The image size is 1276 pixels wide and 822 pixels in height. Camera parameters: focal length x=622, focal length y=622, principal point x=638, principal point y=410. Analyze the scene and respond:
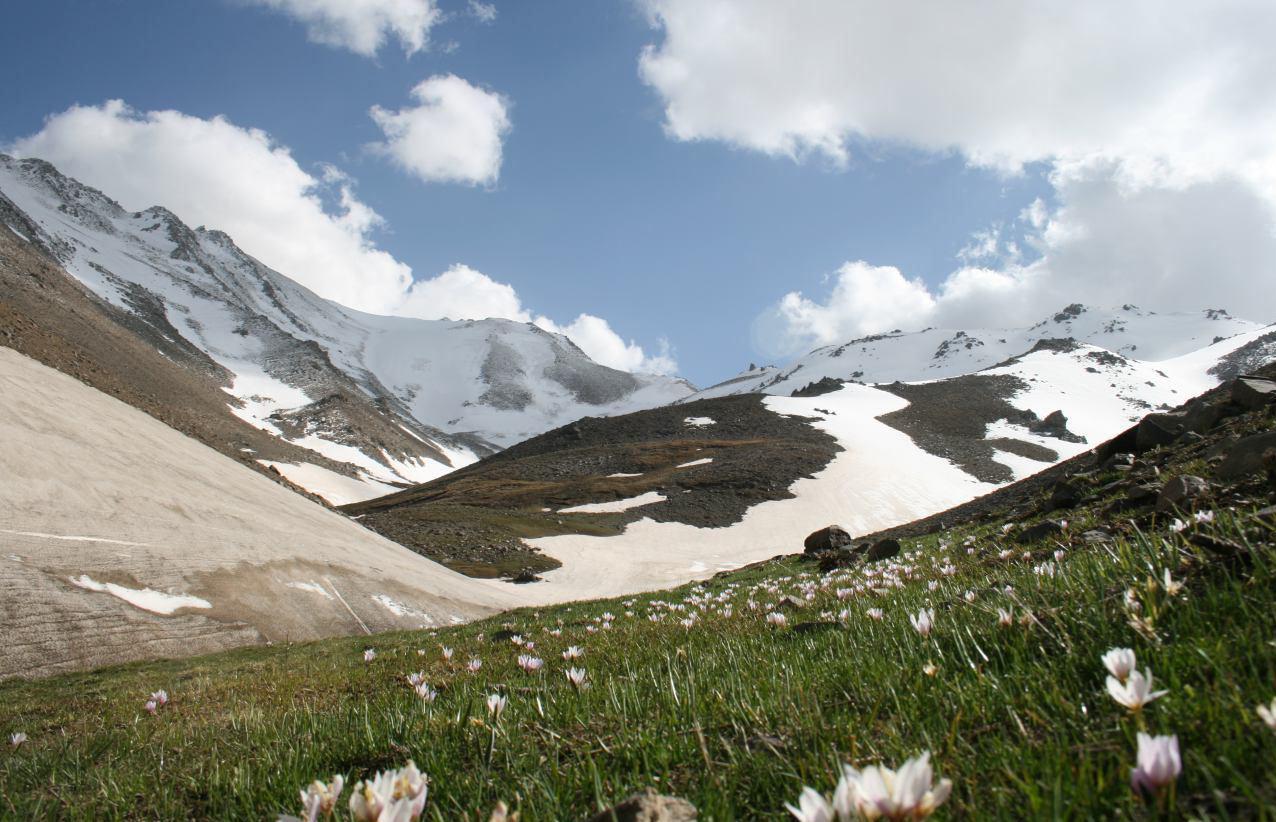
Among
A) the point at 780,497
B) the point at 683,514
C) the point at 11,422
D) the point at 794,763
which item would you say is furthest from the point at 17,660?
the point at 780,497

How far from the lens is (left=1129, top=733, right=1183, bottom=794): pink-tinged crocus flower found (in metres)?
1.22

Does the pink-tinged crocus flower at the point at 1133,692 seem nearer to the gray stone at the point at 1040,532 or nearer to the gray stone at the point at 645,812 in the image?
the gray stone at the point at 645,812

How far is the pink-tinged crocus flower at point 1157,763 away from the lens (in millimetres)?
1216

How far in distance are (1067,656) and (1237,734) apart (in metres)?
1.10

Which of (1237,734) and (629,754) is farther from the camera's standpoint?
(629,754)

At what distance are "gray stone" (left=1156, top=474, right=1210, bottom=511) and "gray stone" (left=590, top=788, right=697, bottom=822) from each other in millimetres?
8157

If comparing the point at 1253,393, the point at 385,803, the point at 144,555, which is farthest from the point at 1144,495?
the point at 144,555

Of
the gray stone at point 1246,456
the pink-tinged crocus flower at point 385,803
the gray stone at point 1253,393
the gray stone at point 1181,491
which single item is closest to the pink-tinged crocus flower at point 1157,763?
the pink-tinged crocus flower at point 385,803

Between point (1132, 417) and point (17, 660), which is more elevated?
point (1132, 417)

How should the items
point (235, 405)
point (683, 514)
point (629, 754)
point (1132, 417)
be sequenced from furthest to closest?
point (235, 405)
point (1132, 417)
point (683, 514)
point (629, 754)

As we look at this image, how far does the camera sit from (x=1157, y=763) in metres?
1.24

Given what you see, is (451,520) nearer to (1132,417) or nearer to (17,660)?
(17,660)

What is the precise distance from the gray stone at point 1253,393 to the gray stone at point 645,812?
20967 mm

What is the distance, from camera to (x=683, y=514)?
5762 cm
